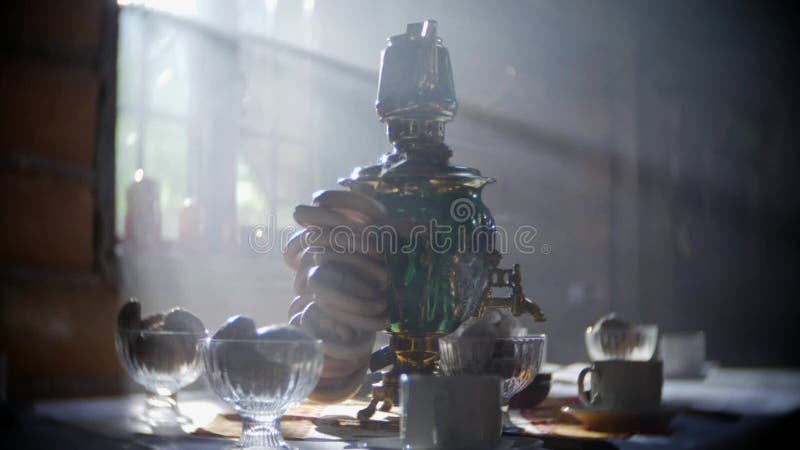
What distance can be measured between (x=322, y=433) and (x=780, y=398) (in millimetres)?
837

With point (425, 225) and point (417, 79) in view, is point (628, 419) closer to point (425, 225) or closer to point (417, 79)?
point (425, 225)

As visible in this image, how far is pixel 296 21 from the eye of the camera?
258 centimetres

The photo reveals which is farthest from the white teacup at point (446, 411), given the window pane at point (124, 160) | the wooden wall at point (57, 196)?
the window pane at point (124, 160)

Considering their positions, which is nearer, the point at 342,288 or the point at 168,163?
the point at 342,288

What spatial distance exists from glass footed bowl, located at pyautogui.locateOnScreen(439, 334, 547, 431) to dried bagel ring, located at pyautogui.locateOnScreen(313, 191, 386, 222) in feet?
0.59

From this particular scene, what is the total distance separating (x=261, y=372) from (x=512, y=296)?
1.39 feet

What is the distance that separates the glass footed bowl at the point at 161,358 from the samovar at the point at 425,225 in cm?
22

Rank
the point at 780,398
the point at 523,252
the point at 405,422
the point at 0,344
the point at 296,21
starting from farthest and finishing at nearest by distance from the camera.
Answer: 1. the point at 523,252
2. the point at 296,21
3. the point at 0,344
4. the point at 780,398
5. the point at 405,422

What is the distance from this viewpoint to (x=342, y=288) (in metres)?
0.94

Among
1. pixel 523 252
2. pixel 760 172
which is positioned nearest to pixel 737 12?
pixel 760 172

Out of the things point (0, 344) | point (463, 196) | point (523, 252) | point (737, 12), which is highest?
point (737, 12)

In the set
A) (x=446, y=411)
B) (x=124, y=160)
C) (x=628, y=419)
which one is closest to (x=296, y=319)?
(x=446, y=411)

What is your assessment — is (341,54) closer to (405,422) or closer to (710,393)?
(710,393)

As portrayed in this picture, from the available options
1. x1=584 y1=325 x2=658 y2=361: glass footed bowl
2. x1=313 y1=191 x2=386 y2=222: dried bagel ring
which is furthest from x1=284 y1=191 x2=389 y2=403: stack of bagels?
x1=584 y1=325 x2=658 y2=361: glass footed bowl
